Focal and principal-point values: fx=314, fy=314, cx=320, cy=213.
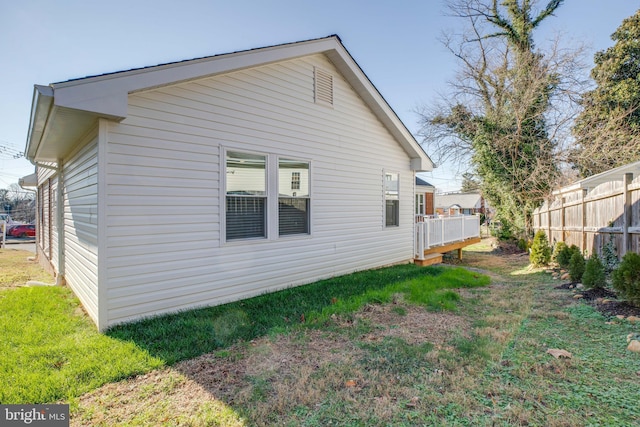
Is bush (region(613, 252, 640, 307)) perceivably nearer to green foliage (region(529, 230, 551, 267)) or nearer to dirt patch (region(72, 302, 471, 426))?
dirt patch (region(72, 302, 471, 426))

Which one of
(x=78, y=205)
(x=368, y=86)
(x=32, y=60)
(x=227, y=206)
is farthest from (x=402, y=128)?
(x=32, y=60)

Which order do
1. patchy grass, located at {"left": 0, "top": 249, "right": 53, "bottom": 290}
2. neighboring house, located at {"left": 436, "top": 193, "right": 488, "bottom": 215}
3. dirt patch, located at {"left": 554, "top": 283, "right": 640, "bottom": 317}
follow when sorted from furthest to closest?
neighboring house, located at {"left": 436, "top": 193, "right": 488, "bottom": 215}
patchy grass, located at {"left": 0, "top": 249, "right": 53, "bottom": 290}
dirt patch, located at {"left": 554, "top": 283, "right": 640, "bottom": 317}

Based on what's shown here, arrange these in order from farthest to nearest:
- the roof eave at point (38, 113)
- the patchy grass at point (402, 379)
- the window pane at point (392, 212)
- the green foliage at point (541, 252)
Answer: the green foliage at point (541, 252) → the window pane at point (392, 212) → the roof eave at point (38, 113) → the patchy grass at point (402, 379)

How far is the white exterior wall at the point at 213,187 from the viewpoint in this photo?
13.8ft

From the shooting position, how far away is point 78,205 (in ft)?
17.8

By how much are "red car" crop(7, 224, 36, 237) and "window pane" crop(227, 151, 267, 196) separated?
24.6 m

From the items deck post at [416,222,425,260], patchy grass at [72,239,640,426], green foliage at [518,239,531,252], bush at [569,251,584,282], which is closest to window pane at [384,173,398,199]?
deck post at [416,222,425,260]

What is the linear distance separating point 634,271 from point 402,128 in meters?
5.63

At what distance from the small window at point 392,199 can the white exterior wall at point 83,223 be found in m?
6.64

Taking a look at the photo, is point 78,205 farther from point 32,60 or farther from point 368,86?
point 368,86

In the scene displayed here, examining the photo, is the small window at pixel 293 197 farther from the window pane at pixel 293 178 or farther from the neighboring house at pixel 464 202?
the neighboring house at pixel 464 202

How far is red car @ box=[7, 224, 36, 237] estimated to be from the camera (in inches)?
844

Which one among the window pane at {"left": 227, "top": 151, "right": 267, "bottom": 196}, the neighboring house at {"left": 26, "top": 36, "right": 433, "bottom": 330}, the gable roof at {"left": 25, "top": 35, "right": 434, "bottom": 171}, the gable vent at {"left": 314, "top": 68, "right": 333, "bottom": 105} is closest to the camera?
the gable roof at {"left": 25, "top": 35, "right": 434, "bottom": 171}

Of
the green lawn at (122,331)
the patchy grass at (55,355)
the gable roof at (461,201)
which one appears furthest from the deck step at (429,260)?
the gable roof at (461,201)
